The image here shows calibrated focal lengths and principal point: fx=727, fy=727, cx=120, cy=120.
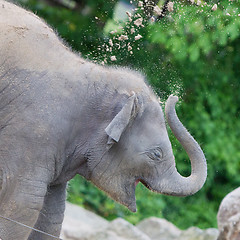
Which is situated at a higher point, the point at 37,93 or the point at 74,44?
the point at 37,93

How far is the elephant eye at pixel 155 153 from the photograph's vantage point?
4285 millimetres

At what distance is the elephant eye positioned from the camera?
4.29 m

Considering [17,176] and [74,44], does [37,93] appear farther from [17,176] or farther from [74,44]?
[74,44]

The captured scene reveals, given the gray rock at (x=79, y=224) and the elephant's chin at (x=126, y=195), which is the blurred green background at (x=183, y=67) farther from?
the elephant's chin at (x=126, y=195)

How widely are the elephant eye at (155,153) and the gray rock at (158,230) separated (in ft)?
9.05

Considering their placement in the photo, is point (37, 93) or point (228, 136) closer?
point (37, 93)

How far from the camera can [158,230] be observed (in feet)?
23.6

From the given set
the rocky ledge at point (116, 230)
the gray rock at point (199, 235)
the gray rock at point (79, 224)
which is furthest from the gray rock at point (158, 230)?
the gray rock at point (79, 224)

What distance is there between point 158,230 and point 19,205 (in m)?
3.34

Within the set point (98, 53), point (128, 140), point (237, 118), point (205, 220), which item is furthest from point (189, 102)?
point (128, 140)

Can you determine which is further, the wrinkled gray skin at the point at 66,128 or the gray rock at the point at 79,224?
the gray rock at the point at 79,224

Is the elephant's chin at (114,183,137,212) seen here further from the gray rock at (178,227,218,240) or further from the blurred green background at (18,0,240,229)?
the gray rock at (178,227,218,240)

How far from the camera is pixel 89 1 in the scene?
759 centimetres

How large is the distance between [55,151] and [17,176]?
258 mm
